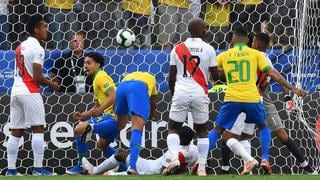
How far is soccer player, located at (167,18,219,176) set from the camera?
40.6ft

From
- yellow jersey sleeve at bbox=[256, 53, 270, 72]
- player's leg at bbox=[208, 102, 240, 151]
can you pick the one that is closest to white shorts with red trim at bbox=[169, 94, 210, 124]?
player's leg at bbox=[208, 102, 240, 151]

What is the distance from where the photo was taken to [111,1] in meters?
15.8

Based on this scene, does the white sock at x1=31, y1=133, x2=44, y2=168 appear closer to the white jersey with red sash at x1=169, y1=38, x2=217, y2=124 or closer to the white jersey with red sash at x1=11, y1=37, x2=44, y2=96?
the white jersey with red sash at x1=11, y1=37, x2=44, y2=96

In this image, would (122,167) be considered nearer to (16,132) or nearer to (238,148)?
(16,132)

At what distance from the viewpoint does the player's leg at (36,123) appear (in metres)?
13.0

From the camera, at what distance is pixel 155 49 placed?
15328 mm

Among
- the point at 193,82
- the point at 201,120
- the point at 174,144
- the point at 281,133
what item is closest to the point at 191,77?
the point at 193,82

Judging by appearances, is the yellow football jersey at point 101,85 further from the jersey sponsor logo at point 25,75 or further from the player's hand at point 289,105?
the player's hand at point 289,105

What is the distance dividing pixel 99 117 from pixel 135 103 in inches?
49.3

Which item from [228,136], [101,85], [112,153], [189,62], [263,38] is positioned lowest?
[112,153]

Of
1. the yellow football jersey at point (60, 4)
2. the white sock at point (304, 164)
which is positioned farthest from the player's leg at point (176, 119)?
the yellow football jersey at point (60, 4)

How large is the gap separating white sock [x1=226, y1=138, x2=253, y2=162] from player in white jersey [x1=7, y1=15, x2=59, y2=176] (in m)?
2.28

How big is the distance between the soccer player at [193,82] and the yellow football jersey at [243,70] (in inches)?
16.3

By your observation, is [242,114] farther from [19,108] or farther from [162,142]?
[19,108]
